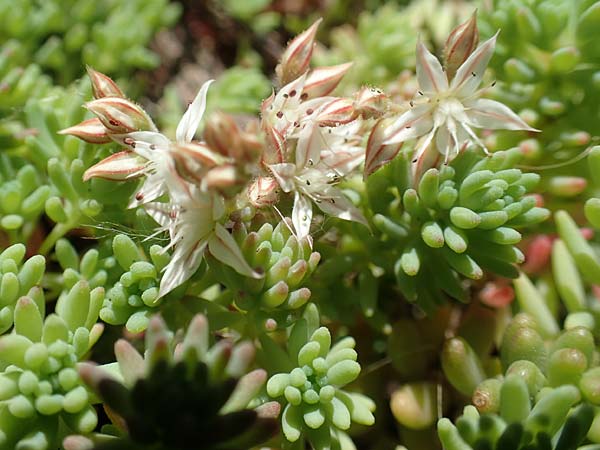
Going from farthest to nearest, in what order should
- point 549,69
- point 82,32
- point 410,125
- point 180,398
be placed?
point 82,32 < point 549,69 < point 410,125 < point 180,398

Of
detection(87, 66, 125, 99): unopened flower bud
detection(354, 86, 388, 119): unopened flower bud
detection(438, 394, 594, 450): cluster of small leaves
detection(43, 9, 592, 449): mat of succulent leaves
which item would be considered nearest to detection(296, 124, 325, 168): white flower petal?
detection(43, 9, 592, 449): mat of succulent leaves

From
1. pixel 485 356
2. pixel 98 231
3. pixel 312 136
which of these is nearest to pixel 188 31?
pixel 98 231

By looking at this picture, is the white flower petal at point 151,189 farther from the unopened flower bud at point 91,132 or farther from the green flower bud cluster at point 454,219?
the green flower bud cluster at point 454,219

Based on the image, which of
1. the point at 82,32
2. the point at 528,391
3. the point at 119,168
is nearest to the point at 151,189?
the point at 119,168

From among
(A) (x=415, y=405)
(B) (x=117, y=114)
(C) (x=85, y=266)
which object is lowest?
(A) (x=415, y=405)

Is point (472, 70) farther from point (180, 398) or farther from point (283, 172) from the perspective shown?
point (180, 398)

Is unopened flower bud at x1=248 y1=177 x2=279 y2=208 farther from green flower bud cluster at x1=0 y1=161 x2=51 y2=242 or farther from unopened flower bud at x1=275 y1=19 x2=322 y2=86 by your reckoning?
green flower bud cluster at x1=0 y1=161 x2=51 y2=242
